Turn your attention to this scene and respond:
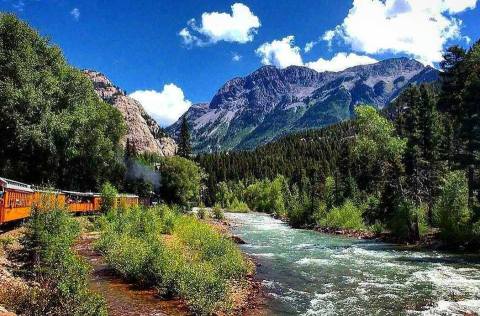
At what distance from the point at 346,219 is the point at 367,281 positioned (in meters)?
40.1

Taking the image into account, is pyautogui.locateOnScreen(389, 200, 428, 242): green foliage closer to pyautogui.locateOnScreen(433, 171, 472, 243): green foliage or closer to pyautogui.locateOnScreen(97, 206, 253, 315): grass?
pyautogui.locateOnScreen(433, 171, 472, 243): green foliage

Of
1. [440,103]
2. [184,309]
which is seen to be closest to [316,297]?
[184,309]

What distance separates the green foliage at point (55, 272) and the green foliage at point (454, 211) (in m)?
32.7

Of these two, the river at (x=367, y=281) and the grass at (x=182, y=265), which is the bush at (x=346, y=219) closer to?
the river at (x=367, y=281)

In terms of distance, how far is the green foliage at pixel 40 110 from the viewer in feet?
139

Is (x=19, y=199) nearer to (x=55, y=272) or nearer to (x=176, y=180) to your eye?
(x=55, y=272)

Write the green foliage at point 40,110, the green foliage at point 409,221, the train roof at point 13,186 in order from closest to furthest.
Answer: the train roof at point 13,186 → the green foliage at point 40,110 → the green foliage at point 409,221

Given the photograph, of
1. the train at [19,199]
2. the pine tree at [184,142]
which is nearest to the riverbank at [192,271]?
the train at [19,199]

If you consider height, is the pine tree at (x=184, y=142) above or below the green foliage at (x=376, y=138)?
above

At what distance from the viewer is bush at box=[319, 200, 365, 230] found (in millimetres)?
64188

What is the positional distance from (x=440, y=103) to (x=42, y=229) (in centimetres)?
4492

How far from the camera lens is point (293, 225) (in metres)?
81.0

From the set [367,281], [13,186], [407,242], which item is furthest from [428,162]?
[13,186]

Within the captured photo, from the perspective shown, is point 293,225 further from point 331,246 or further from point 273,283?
point 273,283
